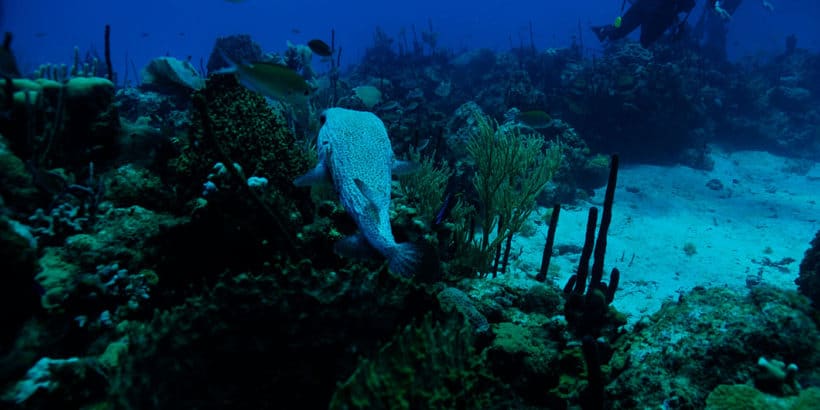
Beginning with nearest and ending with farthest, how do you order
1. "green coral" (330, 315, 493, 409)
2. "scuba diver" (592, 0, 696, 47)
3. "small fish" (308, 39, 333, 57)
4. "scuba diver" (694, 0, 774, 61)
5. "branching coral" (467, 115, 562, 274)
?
"green coral" (330, 315, 493, 409)
"branching coral" (467, 115, 562, 274)
"small fish" (308, 39, 333, 57)
"scuba diver" (592, 0, 696, 47)
"scuba diver" (694, 0, 774, 61)

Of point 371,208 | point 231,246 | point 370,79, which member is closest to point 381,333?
point 371,208

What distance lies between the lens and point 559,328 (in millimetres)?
3092

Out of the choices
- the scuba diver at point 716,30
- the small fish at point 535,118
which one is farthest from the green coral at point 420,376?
the scuba diver at point 716,30

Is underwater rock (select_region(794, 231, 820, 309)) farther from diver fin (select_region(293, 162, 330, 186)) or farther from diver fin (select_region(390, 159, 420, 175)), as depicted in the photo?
diver fin (select_region(293, 162, 330, 186))

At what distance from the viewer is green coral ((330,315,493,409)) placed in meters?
1.56

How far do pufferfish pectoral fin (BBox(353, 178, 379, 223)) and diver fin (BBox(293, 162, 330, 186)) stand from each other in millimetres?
325

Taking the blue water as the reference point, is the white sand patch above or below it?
below

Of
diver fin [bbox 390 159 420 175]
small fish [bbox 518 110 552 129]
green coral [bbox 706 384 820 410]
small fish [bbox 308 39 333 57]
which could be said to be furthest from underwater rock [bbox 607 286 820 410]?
small fish [bbox 308 39 333 57]

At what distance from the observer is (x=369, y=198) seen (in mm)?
2746

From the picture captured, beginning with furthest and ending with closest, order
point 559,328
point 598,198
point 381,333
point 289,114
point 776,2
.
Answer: point 776,2 < point 598,198 < point 289,114 < point 559,328 < point 381,333

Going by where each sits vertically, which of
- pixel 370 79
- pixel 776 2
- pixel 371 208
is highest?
pixel 776 2

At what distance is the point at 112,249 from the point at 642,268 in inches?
319

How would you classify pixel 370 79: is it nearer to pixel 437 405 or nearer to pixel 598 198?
pixel 598 198

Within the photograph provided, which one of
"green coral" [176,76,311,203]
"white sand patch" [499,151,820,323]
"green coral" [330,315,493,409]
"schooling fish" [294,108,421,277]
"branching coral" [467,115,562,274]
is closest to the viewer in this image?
"green coral" [330,315,493,409]
